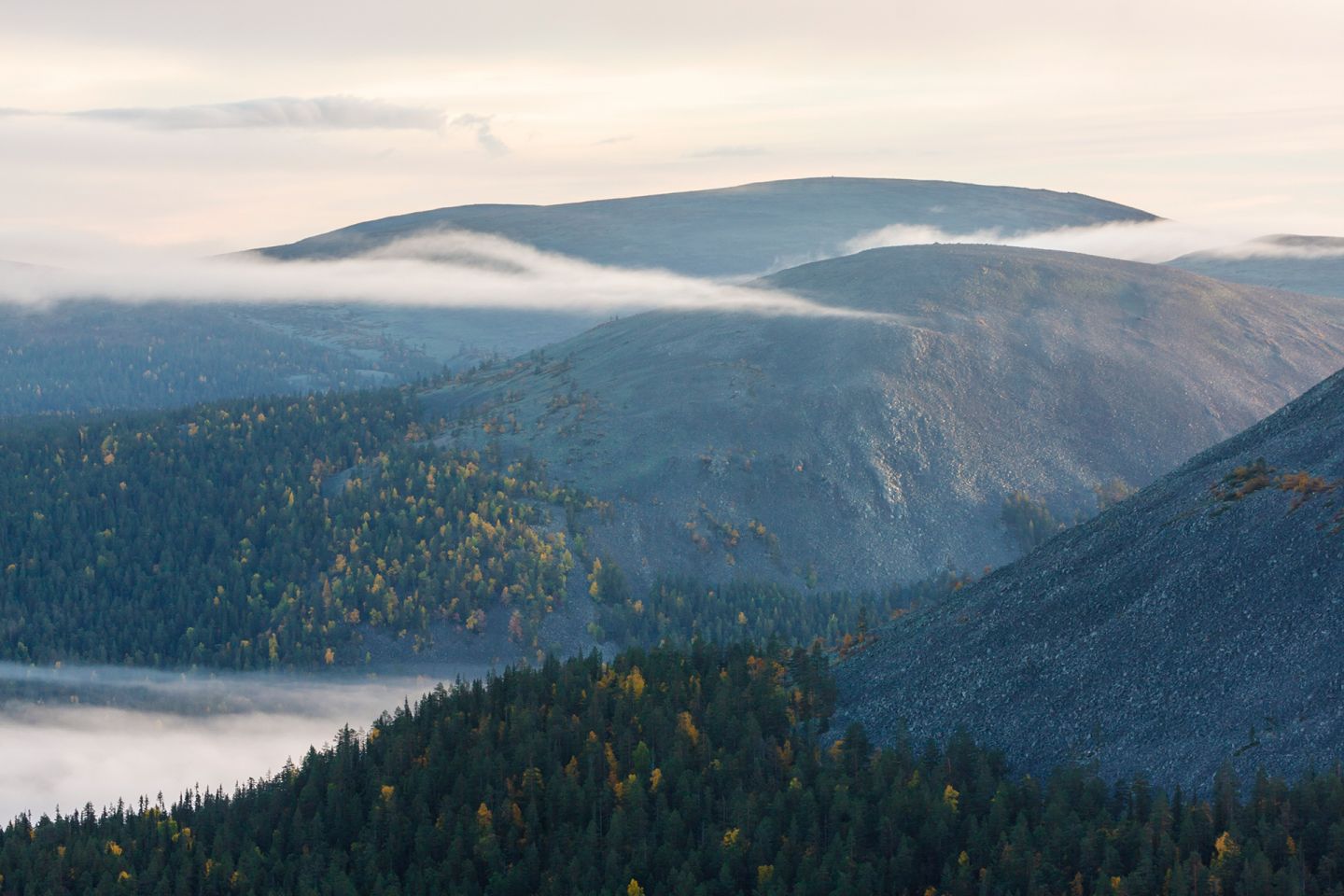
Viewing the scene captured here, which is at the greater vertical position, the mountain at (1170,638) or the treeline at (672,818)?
the mountain at (1170,638)

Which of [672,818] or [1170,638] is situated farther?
[1170,638]

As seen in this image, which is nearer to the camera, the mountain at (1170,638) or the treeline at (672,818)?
the treeline at (672,818)

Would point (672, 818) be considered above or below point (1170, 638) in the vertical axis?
below

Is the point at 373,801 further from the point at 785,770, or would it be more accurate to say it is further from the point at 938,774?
the point at 938,774

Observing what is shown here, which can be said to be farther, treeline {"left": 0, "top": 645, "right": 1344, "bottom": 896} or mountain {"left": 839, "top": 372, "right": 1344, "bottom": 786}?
mountain {"left": 839, "top": 372, "right": 1344, "bottom": 786}

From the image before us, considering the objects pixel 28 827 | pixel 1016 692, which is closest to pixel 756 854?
pixel 1016 692
